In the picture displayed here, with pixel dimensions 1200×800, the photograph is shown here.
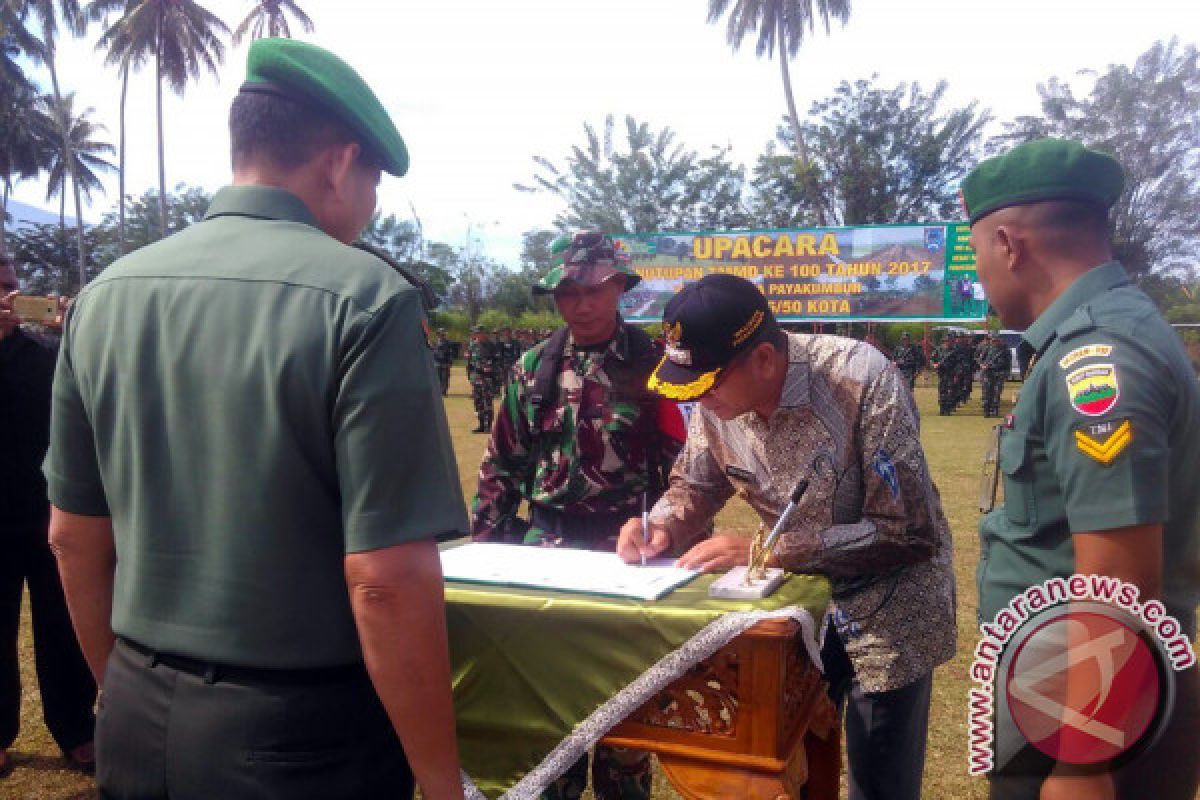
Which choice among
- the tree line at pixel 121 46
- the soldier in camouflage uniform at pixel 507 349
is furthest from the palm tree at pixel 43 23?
the soldier in camouflage uniform at pixel 507 349

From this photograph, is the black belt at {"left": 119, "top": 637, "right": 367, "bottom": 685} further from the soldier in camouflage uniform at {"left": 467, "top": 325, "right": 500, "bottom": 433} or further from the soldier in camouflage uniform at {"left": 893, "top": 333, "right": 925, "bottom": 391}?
the soldier in camouflage uniform at {"left": 893, "top": 333, "right": 925, "bottom": 391}

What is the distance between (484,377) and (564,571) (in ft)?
45.0

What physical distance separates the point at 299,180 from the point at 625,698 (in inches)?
41.4

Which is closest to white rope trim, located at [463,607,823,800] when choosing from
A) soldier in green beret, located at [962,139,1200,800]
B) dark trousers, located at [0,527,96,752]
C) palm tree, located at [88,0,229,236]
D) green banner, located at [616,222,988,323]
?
soldier in green beret, located at [962,139,1200,800]

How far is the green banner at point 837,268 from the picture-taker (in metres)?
15.2

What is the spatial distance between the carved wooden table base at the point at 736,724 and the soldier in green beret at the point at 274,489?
511mm

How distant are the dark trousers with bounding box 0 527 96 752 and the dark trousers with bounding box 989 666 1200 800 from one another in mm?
3380

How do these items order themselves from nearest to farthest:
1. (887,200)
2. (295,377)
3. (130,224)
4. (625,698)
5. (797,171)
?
(295,377)
(625,698)
(797,171)
(887,200)
(130,224)

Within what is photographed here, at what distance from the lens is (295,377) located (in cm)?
111

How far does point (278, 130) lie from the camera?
4.12ft

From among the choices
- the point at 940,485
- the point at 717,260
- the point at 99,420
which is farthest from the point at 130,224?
the point at 99,420

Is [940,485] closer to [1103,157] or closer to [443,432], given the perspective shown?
[1103,157]

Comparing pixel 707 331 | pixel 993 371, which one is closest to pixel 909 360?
pixel 993 371

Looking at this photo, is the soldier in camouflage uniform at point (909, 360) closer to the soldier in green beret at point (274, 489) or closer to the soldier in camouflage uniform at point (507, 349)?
the soldier in camouflage uniform at point (507, 349)
